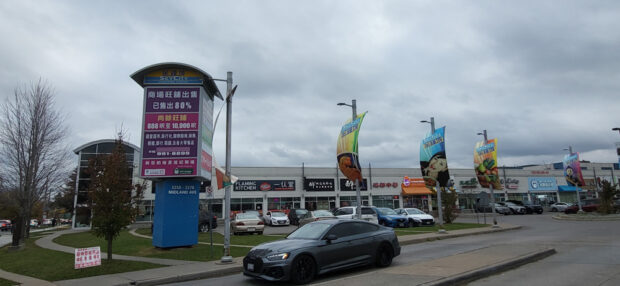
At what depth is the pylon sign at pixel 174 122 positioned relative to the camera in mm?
15516

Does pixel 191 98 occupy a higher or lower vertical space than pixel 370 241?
higher

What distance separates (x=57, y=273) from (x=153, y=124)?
21.8 ft

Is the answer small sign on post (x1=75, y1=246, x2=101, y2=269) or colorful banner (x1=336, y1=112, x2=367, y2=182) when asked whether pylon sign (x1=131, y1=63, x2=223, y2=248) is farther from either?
colorful banner (x1=336, y1=112, x2=367, y2=182)

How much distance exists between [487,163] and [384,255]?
19717mm

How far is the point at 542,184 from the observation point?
61.2m

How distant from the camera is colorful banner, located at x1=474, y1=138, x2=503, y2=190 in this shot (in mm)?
26219

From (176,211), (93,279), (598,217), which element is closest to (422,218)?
(598,217)

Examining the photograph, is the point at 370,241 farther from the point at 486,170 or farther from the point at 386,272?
the point at 486,170

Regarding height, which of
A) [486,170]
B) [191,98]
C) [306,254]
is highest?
[191,98]

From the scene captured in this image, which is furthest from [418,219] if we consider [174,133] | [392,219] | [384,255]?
[174,133]

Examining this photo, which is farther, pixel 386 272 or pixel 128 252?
pixel 128 252

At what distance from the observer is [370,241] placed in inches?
391

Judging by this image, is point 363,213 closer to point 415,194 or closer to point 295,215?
point 295,215

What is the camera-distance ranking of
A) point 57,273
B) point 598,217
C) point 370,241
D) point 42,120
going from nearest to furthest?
point 370,241, point 57,273, point 42,120, point 598,217
